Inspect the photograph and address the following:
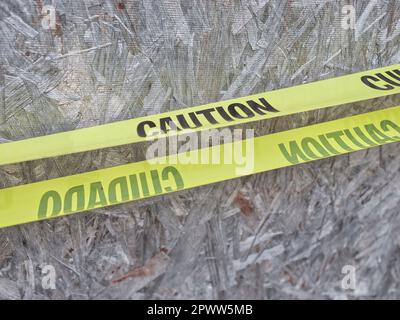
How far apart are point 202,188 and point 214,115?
0.28m

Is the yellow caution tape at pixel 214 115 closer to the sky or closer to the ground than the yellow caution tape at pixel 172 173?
closer to the sky

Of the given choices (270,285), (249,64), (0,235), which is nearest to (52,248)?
(0,235)

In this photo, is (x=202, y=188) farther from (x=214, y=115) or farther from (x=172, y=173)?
(x=214, y=115)

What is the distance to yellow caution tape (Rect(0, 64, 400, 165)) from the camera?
1.71 metres

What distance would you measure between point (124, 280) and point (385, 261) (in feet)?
3.17

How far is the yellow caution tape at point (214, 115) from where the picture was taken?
1.71 m

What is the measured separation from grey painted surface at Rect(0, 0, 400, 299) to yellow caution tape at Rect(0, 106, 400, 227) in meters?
0.05

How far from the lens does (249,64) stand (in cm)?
192

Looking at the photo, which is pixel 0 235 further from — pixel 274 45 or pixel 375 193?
pixel 375 193

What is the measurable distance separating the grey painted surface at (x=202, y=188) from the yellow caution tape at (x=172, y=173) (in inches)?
2.0

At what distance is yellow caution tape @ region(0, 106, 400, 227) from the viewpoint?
1677 mm

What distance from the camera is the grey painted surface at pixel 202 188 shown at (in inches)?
68.1

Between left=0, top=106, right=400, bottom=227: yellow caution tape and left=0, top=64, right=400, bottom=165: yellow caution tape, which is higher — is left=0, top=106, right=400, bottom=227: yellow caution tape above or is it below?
below

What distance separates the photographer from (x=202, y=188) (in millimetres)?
1783
